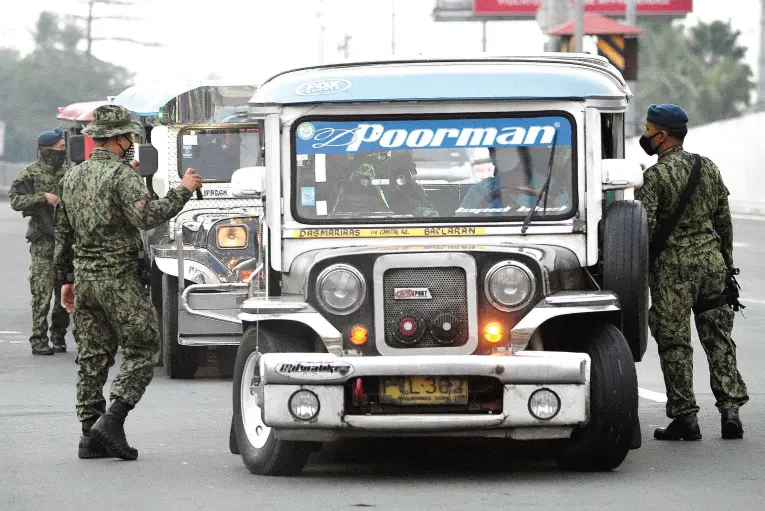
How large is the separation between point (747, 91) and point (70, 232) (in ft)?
221

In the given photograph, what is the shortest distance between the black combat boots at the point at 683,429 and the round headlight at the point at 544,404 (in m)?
1.77

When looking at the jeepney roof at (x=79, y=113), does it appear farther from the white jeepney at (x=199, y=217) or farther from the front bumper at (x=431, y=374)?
the front bumper at (x=431, y=374)

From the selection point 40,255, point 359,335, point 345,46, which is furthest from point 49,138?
point 345,46

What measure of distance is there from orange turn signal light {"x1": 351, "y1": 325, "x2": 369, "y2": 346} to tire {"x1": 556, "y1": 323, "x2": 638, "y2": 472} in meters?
1.07

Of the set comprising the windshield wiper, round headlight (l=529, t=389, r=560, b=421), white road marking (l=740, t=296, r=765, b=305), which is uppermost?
the windshield wiper

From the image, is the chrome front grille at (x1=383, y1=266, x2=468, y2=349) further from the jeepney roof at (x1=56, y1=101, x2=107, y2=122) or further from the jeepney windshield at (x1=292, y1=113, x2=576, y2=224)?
the jeepney roof at (x1=56, y1=101, x2=107, y2=122)

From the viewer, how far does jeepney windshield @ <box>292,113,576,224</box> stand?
873 cm

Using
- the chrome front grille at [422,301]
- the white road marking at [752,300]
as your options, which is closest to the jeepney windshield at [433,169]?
the chrome front grille at [422,301]

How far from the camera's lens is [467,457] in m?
8.98

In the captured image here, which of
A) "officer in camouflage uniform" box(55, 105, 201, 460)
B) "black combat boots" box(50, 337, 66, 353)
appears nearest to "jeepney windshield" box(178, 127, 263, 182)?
"black combat boots" box(50, 337, 66, 353)

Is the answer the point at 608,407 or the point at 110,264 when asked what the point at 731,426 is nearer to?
the point at 608,407

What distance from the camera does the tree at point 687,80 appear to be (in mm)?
72250

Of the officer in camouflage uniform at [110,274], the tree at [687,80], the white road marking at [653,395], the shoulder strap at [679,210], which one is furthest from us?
the tree at [687,80]

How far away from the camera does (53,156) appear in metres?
15.5
